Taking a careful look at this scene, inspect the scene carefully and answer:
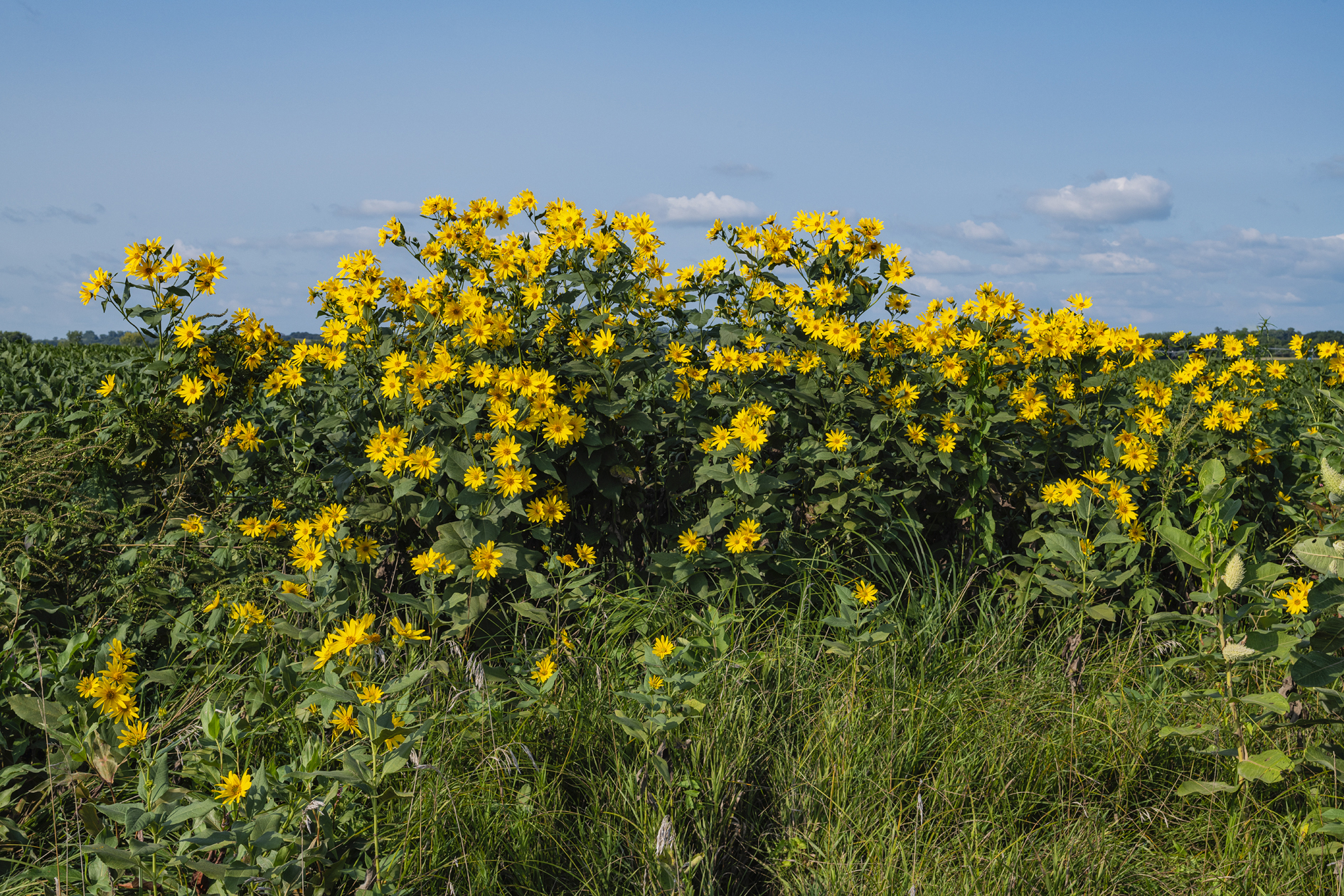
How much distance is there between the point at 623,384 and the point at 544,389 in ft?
1.46

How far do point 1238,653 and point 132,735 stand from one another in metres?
2.79

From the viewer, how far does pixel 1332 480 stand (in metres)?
2.27

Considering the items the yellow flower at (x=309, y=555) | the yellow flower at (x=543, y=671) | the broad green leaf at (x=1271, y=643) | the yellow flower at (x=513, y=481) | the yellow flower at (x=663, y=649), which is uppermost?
the yellow flower at (x=513, y=481)

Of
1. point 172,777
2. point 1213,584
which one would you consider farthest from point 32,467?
point 1213,584

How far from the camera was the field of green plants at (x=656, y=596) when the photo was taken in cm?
215

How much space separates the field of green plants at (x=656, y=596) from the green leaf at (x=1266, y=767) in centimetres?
1

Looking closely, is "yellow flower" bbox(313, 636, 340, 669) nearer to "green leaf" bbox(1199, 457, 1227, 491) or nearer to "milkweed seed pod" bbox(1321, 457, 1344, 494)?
"green leaf" bbox(1199, 457, 1227, 491)

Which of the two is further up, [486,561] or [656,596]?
[486,561]

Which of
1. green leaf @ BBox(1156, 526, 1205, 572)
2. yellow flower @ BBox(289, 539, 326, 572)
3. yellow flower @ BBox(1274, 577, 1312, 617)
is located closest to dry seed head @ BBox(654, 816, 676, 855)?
green leaf @ BBox(1156, 526, 1205, 572)

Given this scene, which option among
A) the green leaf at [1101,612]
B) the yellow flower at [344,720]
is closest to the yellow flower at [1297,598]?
the green leaf at [1101,612]

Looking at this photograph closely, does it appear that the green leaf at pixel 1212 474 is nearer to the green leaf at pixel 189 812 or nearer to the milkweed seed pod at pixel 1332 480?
the milkweed seed pod at pixel 1332 480

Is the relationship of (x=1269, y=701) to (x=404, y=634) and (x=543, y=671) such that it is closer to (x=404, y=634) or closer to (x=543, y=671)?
(x=543, y=671)

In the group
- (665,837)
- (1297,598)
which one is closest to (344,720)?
(665,837)

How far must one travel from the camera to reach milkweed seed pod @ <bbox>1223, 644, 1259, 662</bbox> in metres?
2.30
